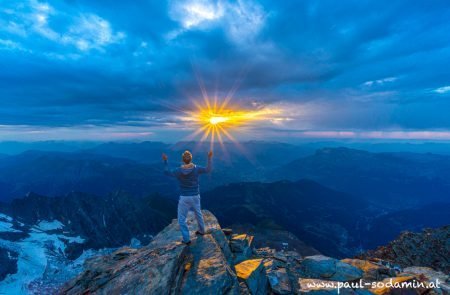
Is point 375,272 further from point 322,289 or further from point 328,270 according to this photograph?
point 322,289

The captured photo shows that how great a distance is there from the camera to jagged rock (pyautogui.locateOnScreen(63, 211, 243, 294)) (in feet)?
37.3

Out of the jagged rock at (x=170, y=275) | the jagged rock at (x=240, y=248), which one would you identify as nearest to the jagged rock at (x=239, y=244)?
the jagged rock at (x=240, y=248)

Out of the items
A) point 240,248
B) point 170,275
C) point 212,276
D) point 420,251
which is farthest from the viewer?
point 420,251

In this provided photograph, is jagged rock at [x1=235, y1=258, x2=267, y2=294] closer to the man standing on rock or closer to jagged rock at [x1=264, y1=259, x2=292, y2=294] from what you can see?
jagged rock at [x1=264, y1=259, x2=292, y2=294]

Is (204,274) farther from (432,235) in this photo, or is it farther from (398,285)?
(432,235)

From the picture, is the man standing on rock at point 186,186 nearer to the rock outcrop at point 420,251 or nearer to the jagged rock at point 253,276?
the jagged rock at point 253,276

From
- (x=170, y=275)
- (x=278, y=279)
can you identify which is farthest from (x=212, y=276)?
(x=278, y=279)

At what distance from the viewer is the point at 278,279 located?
14828 mm

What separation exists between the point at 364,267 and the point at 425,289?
18.2 ft

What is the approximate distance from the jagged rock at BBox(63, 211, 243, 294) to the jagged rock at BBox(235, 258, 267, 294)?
50.2 inches

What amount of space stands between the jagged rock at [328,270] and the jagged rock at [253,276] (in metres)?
6.10

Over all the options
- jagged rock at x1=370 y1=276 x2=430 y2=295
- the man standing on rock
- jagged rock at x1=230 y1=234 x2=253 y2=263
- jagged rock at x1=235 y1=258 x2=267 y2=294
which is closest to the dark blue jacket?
the man standing on rock

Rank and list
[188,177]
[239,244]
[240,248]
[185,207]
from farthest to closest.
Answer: [239,244]
[240,248]
[185,207]
[188,177]

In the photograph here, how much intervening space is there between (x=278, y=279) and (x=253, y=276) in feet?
6.34
